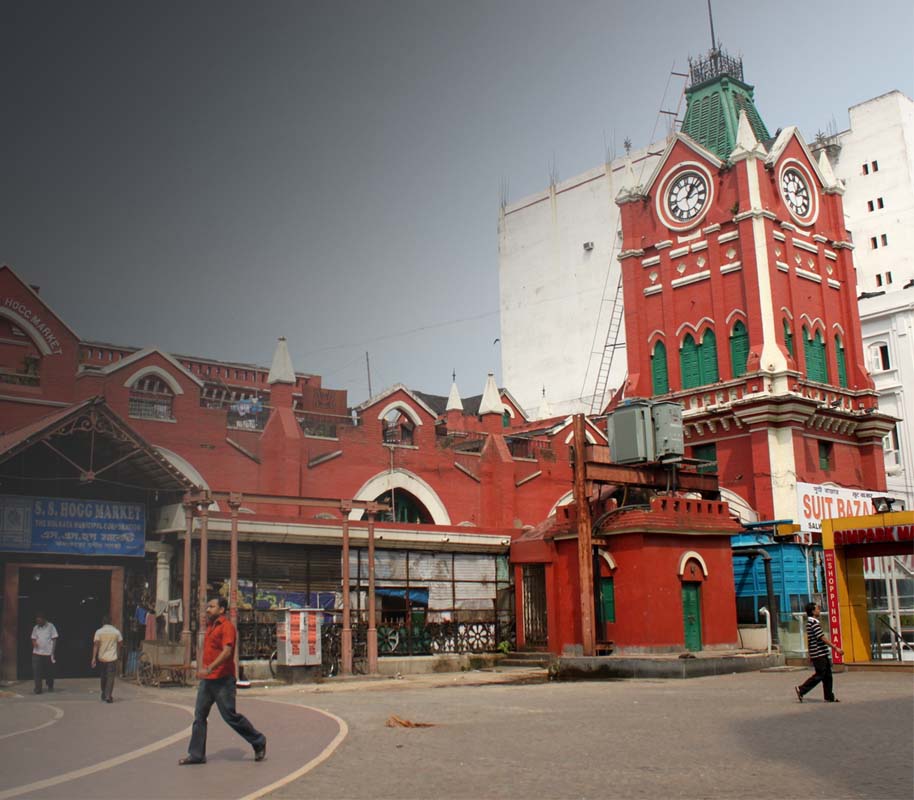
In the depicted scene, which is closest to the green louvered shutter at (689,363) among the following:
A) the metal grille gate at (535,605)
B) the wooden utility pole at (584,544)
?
the metal grille gate at (535,605)

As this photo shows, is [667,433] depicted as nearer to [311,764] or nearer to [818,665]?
[818,665]

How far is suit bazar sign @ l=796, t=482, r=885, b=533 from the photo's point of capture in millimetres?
39688

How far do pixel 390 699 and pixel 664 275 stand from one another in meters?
31.1

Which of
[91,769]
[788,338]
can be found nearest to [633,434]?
[788,338]

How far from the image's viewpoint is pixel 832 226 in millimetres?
47438

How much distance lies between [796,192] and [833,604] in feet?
80.3

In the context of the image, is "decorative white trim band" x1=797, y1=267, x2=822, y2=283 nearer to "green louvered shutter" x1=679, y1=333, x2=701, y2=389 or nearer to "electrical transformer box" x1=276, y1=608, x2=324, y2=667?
"green louvered shutter" x1=679, y1=333, x2=701, y2=389

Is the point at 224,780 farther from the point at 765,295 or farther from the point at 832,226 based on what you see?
the point at 832,226

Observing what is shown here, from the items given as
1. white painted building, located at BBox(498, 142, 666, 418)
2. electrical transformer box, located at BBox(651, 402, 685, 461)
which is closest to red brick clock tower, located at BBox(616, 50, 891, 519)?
electrical transformer box, located at BBox(651, 402, 685, 461)

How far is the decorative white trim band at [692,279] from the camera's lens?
44812 mm

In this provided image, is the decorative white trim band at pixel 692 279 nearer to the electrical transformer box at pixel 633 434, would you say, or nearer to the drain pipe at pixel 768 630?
the electrical transformer box at pixel 633 434

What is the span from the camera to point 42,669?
2236 cm

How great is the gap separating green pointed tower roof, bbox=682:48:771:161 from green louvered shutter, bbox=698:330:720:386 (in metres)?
8.22

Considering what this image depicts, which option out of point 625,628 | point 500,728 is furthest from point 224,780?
point 625,628
